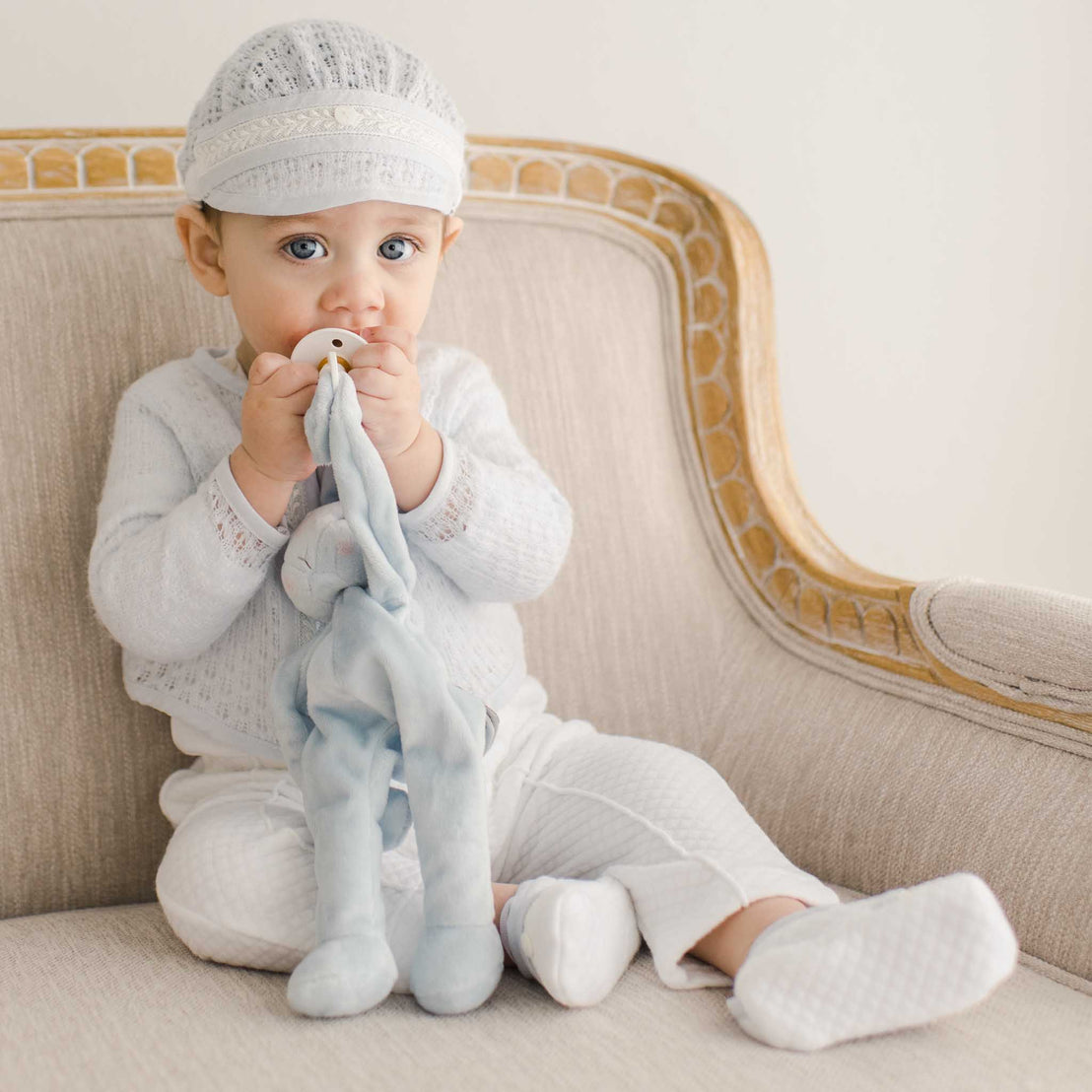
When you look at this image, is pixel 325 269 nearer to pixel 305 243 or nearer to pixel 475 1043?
pixel 305 243

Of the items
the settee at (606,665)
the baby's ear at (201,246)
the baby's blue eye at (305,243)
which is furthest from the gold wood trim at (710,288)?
the baby's blue eye at (305,243)

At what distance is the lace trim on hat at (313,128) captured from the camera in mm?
835

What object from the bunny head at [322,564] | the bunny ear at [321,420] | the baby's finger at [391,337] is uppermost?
the baby's finger at [391,337]

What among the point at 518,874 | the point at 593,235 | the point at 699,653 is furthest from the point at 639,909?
the point at 593,235

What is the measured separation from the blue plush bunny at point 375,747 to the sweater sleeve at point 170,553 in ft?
0.28

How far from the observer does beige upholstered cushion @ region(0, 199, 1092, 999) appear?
2.92 ft

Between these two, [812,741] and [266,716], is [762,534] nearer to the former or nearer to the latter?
[812,741]

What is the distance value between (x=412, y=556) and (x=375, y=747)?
20cm

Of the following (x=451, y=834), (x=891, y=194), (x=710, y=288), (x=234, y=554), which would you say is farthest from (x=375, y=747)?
(x=891, y=194)

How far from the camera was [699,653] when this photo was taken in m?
1.11

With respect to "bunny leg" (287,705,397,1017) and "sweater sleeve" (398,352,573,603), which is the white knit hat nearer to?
"sweater sleeve" (398,352,573,603)

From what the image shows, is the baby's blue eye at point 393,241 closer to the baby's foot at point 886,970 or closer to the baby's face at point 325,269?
the baby's face at point 325,269

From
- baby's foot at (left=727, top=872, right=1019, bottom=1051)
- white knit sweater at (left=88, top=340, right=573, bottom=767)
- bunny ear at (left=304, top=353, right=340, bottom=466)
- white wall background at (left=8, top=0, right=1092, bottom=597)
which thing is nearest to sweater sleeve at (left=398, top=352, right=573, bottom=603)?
white knit sweater at (left=88, top=340, right=573, bottom=767)

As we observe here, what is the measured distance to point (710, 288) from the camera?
1.19m
